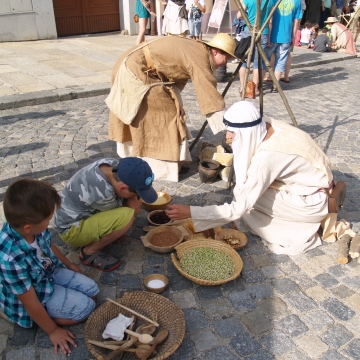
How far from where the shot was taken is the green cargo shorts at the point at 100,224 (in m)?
3.15

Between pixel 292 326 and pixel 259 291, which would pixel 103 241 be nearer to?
pixel 259 291

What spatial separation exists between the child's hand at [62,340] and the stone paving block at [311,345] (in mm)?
1516

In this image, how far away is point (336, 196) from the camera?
345 centimetres

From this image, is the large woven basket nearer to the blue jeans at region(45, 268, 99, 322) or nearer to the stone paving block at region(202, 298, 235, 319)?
the blue jeans at region(45, 268, 99, 322)

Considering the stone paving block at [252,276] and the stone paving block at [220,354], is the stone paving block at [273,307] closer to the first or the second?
the stone paving block at [252,276]

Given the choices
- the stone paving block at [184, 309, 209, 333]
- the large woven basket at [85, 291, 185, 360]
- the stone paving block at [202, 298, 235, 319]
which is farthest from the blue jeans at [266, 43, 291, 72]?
the large woven basket at [85, 291, 185, 360]

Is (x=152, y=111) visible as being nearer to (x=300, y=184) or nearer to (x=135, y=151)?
(x=135, y=151)

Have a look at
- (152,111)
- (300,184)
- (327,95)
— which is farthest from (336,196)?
(327,95)

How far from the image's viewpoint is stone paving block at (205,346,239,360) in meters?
2.52

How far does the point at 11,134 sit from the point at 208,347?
15.1 ft

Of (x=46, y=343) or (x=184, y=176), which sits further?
(x=184, y=176)

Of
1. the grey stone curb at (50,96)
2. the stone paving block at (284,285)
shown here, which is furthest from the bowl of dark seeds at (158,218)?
the grey stone curb at (50,96)

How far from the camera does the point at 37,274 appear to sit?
2.48 m

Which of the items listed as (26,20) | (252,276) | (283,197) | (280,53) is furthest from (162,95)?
(26,20)
